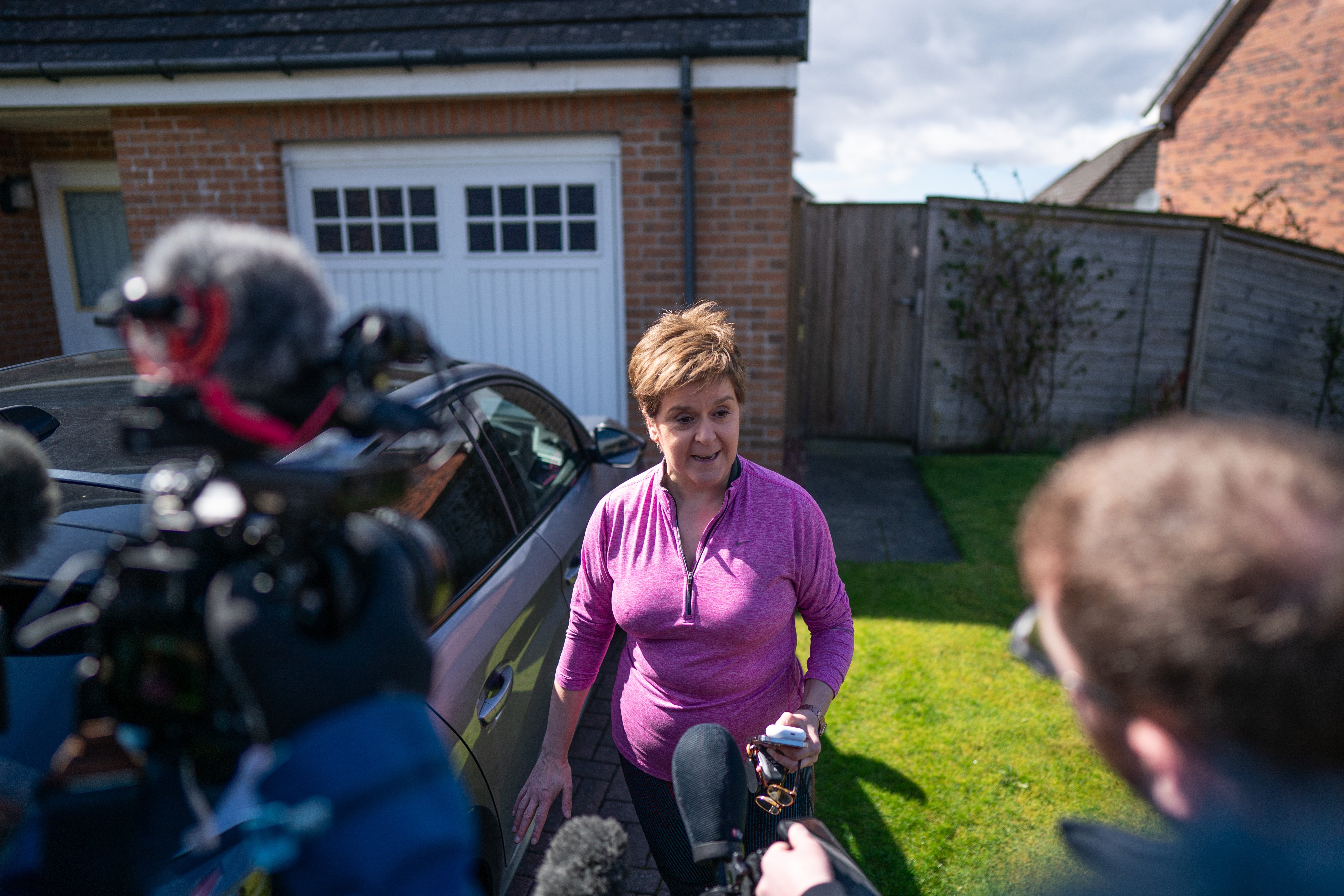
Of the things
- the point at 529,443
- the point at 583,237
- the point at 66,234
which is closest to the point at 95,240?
the point at 66,234

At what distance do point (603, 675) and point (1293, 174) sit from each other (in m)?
13.5

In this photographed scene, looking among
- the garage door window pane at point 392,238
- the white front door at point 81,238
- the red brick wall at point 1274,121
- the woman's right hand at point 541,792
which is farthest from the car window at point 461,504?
the red brick wall at point 1274,121

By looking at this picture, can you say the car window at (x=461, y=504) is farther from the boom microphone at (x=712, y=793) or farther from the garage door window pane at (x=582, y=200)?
the garage door window pane at (x=582, y=200)

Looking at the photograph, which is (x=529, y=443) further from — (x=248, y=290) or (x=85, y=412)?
(x=248, y=290)

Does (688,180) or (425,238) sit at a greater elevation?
(688,180)

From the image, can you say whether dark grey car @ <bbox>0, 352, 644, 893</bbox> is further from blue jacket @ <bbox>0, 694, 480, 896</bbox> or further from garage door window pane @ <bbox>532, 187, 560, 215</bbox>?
garage door window pane @ <bbox>532, 187, 560, 215</bbox>

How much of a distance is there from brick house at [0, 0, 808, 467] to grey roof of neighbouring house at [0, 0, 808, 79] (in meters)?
0.02

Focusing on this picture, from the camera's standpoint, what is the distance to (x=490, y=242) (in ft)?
20.2

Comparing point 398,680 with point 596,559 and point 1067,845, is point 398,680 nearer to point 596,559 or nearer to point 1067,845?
point 1067,845

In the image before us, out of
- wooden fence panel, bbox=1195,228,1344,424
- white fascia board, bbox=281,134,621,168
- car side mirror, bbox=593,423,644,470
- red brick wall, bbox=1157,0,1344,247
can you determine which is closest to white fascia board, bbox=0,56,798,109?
white fascia board, bbox=281,134,621,168

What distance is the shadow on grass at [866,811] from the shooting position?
2.81 m

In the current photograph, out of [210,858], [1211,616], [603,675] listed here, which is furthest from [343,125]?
[1211,616]

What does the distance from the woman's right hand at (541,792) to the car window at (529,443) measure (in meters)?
1.00

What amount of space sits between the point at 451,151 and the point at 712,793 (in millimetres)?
5790
